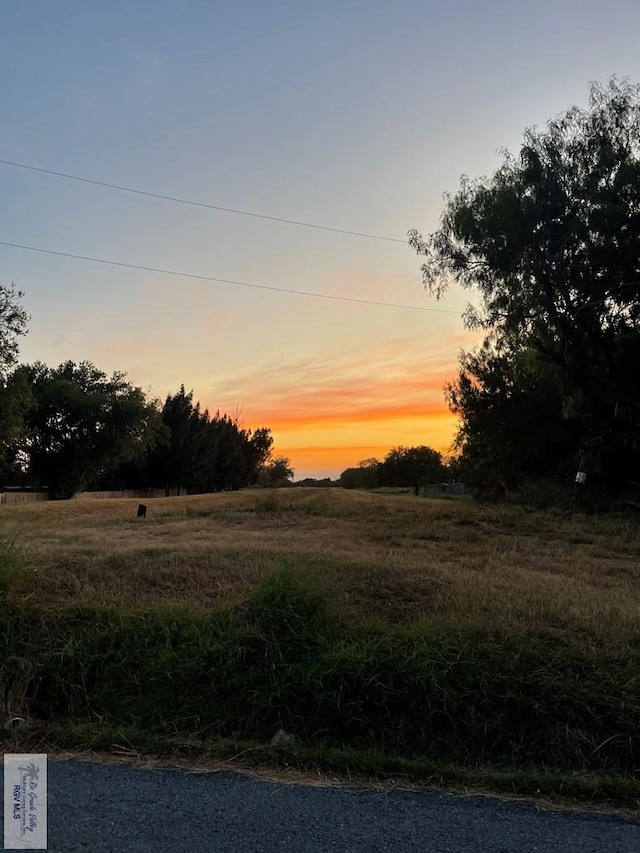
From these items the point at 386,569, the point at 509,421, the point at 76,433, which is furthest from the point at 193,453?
the point at 386,569

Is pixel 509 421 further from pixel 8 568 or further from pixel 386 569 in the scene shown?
pixel 8 568

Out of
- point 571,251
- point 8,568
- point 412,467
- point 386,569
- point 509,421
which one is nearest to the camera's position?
point 8,568

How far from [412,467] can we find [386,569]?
1845 inches

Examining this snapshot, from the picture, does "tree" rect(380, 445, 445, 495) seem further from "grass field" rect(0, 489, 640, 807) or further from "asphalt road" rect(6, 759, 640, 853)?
"asphalt road" rect(6, 759, 640, 853)

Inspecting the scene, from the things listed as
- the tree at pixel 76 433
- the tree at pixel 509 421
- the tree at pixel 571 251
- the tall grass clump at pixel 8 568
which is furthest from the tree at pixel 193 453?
the tall grass clump at pixel 8 568

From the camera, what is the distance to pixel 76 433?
150 feet

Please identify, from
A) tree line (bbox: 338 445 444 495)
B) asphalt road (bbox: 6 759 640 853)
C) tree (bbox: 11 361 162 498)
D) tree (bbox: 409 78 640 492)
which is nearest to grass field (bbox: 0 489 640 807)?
asphalt road (bbox: 6 759 640 853)

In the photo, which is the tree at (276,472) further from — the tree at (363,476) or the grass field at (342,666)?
the grass field at (342,666)

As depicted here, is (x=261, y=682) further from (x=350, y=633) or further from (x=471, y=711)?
(x=471, y=711)

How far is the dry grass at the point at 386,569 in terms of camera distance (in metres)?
5.51

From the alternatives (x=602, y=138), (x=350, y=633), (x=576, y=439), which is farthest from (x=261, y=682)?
(x=576, y=439)

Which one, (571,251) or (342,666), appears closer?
(342,666)

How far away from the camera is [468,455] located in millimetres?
28578

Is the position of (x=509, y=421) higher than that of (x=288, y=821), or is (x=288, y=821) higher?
(x=509, y=421)
